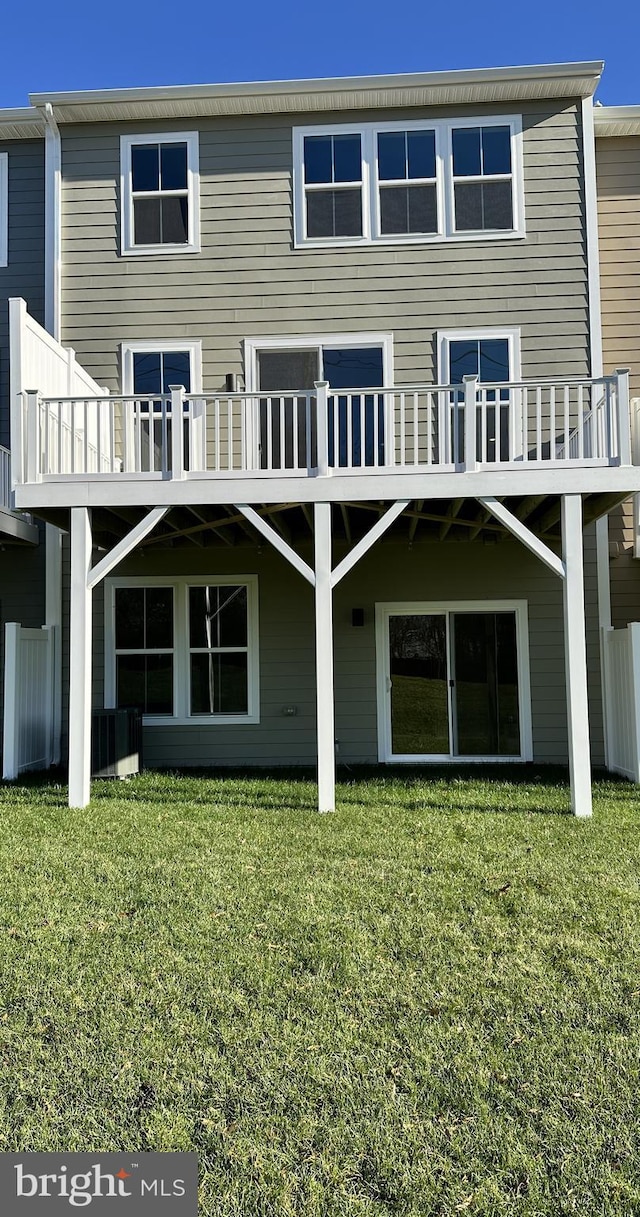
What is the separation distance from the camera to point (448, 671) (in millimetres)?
10805

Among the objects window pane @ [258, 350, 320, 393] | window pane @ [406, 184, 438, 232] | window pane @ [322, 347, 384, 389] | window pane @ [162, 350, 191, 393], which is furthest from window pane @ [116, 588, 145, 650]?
window pane @ [406, 184, 438, 232]

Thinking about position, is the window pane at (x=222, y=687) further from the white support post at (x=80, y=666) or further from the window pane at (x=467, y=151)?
the window pane at (x=467, y=151)

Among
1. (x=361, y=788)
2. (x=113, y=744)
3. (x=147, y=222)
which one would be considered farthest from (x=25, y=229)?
(x=361, y=788)

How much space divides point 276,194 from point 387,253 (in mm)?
1655

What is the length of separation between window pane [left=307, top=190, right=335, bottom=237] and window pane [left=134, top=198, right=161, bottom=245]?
200 centimetres

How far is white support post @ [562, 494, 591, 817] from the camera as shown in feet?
24.4

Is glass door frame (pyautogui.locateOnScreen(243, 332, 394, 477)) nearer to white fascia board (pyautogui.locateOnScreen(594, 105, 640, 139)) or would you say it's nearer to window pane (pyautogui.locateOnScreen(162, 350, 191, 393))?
window pane (pyautogui.locateOnScreen(162, 350, 191, 393))

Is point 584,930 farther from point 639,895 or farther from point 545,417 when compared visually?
point 545,417

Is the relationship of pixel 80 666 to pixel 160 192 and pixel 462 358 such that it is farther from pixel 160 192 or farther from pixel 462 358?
pixel 160 192

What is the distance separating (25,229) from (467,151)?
6010mm

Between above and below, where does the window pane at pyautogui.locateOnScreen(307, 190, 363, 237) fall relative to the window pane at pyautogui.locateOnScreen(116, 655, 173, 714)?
above

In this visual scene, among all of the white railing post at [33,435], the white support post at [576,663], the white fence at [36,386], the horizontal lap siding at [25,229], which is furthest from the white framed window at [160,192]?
the white support post at [576,663]

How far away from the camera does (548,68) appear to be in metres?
10.1

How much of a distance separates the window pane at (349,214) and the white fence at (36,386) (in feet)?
12.8
